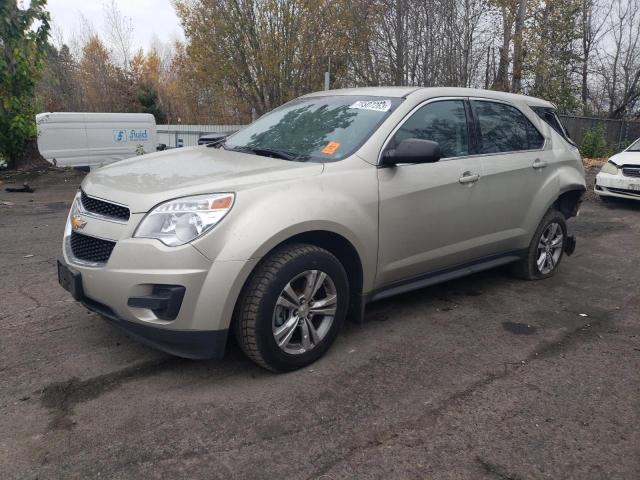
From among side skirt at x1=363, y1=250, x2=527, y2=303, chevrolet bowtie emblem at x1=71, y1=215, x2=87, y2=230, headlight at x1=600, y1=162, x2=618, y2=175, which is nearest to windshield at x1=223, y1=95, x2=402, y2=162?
side skirt at x1=363, y1=250, x2=527, y2=303

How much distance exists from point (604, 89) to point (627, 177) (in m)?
16.0

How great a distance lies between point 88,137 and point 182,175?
11.5 m

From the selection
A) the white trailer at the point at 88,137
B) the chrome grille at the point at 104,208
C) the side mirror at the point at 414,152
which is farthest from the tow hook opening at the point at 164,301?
the white trailer at the point at 88,137

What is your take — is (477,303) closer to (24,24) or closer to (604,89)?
(24,24)

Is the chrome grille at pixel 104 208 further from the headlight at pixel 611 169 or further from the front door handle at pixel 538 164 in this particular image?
the headlight at pixel 611 169

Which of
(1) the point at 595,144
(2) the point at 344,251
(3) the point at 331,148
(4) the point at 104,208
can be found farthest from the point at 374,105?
(1) the point at 595,144

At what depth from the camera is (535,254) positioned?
5.22 meters

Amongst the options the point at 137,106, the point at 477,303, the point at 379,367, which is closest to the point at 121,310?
the point at 379,367

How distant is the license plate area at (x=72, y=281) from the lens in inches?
126

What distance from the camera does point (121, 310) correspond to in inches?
120

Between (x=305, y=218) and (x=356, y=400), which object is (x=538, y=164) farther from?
(x=356, y=400)

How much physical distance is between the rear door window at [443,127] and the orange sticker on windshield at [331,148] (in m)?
0.44

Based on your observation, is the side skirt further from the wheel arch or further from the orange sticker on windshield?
the orange sticker on windshield

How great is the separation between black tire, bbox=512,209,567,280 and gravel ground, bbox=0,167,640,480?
52 cm
